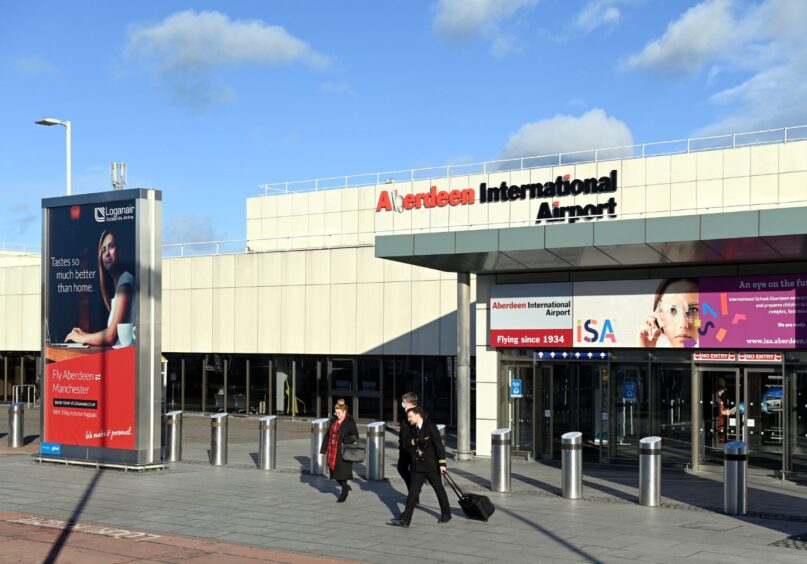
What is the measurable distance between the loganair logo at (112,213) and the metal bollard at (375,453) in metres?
6.16

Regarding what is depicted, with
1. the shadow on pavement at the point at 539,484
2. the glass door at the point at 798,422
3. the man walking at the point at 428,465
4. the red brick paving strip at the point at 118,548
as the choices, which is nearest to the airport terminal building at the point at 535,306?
the glass door at the point at 798,422

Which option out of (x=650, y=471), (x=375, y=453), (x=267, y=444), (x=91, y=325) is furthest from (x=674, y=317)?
(x=91, y=325)

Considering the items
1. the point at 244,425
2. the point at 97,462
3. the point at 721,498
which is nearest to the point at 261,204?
the point at 244,425

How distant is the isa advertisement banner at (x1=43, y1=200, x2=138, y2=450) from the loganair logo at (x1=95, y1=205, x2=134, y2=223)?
0.02m

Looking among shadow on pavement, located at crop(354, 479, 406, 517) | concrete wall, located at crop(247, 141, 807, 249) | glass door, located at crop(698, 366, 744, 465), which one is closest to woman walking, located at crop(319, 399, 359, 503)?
shadow on pavement, located at crop(354, 479, 406, 517)

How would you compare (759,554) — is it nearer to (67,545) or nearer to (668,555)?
(668,555)

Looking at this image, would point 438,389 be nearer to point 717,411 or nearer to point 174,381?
point 174,381

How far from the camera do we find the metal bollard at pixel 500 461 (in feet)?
53.4

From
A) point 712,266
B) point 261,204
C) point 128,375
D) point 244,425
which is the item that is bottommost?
point 244,425

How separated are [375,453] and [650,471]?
528cm

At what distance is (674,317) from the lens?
19781 millimetres

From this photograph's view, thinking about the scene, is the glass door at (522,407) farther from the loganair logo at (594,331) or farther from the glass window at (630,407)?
the glass window at (630,407)

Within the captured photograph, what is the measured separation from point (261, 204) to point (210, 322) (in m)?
5.99

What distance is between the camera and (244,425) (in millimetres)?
32406
